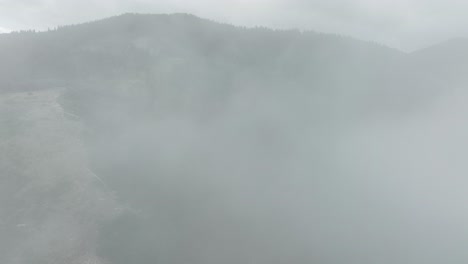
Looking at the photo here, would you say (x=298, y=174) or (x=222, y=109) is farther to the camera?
(x=222, y=109)

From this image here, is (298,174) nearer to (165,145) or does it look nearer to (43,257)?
(165,145)

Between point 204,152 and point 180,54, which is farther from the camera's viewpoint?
point 180,54

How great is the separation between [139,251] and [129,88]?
3196 centimetres

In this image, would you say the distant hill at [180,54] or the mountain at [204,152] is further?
the distant hill at [180,54]

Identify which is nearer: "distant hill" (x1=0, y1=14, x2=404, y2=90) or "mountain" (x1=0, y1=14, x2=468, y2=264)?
"mountain" (x1=0, y1=14, x2=468, y2=264)

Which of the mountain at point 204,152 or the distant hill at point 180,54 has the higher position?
the distant hill at point 180,54

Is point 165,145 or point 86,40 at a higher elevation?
point 86,40

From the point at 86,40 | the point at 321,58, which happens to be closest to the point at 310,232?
the point at 86,40

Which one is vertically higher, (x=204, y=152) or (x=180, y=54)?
(x=180, y=54)

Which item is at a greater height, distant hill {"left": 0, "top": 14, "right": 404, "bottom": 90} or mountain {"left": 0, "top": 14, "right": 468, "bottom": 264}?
distant hill {"left": 0, "top": 14, "right": 404, "bottom": 90}

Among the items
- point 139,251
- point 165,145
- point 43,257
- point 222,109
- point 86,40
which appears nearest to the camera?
point 43,257

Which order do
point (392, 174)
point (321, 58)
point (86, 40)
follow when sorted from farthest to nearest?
1. point (321, 58)
2. point (86, 40)
3. point (392, 174)

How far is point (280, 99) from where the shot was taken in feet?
246

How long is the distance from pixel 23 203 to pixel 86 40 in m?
45.7
